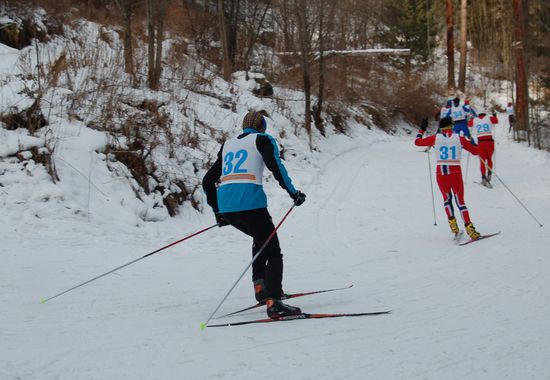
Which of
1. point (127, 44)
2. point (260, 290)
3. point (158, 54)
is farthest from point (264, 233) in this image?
point (158, 54)

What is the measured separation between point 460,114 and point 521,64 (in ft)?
29.5

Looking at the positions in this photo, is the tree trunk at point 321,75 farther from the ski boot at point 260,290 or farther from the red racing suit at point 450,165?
the ski boot at point 260,290

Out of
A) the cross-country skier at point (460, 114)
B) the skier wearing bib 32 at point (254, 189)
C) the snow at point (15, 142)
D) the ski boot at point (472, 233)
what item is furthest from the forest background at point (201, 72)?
the ski boot at point (472, 233)

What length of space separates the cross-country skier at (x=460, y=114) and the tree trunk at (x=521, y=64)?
7.97 meters

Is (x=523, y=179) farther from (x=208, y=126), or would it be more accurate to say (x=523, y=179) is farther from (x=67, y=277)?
(x=67, y=277)

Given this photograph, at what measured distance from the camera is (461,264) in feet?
22.6

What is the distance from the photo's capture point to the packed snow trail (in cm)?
367

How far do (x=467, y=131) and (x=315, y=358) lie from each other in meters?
12.7

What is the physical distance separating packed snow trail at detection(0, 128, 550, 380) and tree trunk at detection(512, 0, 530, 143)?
1320 cm

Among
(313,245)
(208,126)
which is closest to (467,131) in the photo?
(208,126)

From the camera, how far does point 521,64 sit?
21.6 metres

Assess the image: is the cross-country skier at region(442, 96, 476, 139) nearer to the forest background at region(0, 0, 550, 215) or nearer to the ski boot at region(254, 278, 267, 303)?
the forest background at region(0, 0, 550, 215)

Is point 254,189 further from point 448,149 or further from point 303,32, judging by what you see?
point 303,32

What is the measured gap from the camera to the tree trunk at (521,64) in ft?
70.1
